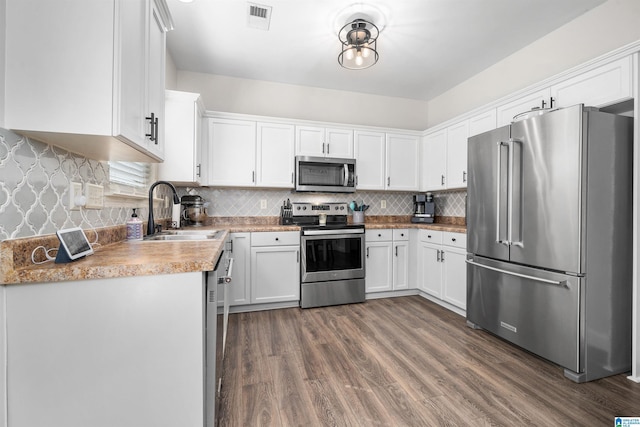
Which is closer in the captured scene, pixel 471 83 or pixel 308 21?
pixel 308 21

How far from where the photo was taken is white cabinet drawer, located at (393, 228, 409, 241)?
11.3 feet

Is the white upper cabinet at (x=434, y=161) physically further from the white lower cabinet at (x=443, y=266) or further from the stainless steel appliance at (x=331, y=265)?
the stainless steel appliance at (x=331, y=265)

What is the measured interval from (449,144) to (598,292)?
2018mm

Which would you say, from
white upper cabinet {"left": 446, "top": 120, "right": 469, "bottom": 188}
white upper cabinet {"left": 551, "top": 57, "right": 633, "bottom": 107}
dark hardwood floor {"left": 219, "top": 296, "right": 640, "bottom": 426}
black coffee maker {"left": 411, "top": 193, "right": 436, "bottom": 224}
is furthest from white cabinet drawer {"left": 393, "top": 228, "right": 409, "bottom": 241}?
white upper cabinet {"left": 551, "top": 57, "right": 633, "bottom": 107}

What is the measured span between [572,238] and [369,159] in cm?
219

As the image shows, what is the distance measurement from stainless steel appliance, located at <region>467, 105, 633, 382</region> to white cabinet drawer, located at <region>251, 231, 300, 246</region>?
1915mm

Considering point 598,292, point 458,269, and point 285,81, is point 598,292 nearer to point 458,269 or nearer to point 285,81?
point 458,269

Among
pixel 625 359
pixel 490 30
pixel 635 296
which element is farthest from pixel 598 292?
pixel 490 30

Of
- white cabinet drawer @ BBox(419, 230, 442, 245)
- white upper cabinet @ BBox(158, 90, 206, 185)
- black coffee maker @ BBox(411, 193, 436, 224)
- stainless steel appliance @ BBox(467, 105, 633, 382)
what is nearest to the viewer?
stainless steel appliance @ BBox(467, 105, 633, 382)

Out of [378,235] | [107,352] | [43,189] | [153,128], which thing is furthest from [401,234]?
[43,189]

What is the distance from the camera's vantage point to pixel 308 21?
7.91ft

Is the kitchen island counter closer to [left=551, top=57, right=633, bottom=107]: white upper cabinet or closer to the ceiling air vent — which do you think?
the ceiling air vent

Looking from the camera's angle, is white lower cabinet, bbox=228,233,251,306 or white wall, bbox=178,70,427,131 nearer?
white lower cabinet, bbox=228,233,251,306

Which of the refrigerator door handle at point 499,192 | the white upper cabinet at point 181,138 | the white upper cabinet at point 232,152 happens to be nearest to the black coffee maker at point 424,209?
the refrigerator door handle at point 499,192
